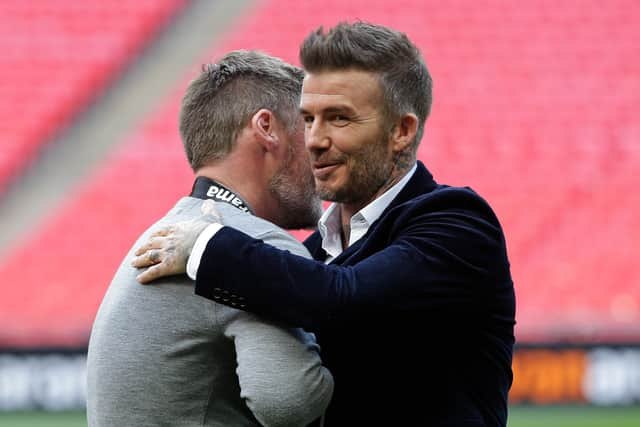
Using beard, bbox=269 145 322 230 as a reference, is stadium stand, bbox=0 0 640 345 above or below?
below

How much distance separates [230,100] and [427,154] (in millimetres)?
6592

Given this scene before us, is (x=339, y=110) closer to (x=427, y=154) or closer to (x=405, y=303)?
(x=405, y=303)

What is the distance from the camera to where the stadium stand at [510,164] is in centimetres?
808

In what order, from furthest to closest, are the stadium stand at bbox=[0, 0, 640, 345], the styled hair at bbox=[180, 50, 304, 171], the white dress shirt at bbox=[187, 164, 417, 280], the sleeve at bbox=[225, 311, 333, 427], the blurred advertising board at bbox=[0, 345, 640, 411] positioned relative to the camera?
the stadium stand at bbox=[0, 0, 640, 345] < the blurred advertising board at bbox=[0, 345, 640, 411] < the styled hair at bbox=[180, 50, 304, 171] < the white dress shirt at bbox=[187, 164, 417, 280] < the sleeve at bbox=[225, 311, 333, 427]

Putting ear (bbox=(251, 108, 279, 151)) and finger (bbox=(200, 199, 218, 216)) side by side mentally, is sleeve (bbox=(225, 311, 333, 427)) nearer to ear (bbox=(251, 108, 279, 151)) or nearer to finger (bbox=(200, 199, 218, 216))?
finger (bbox=(200, 199, 218, 216))

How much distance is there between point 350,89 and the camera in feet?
7.93

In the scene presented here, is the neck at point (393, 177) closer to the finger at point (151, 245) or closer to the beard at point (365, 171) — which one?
the beard at point (365, 171)

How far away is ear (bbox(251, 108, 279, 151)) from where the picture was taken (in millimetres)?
2514

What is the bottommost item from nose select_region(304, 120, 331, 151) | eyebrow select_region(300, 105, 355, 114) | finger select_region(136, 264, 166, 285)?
finger select_region(136, 264, 166, 285)

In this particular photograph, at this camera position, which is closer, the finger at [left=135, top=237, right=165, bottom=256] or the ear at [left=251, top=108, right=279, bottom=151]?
the finger at [left=135, top=237, right=165, bottom=256]

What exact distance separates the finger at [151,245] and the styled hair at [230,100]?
24 centimetres

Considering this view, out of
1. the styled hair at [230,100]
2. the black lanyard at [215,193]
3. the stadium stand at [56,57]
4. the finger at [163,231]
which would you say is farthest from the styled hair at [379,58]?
the stadium stand at [56,57]

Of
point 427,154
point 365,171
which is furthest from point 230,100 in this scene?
point 427,154

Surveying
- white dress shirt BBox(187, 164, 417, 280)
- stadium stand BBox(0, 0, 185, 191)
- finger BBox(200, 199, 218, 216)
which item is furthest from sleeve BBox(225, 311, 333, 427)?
stadium stand BBox(0, 0, 185, 191)
